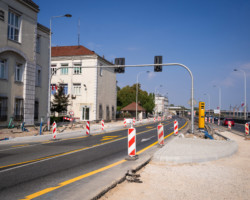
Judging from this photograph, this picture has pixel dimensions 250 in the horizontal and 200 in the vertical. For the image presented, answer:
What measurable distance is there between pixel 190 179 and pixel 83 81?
34.5 m

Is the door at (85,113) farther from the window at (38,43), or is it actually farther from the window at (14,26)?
the window at (14,26)

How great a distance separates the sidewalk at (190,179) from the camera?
16.7 feet

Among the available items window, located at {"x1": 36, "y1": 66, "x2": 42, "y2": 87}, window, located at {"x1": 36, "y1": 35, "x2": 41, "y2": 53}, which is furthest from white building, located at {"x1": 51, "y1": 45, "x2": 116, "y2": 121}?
window, located at {"x1": 36, "y1": 35, "x2": 41, "y2": 53}

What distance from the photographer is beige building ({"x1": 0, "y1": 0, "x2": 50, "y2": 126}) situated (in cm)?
1961

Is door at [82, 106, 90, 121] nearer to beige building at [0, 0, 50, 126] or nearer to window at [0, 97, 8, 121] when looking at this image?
beige building at [0, 0, 50, 126]

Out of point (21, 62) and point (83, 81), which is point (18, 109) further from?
point (83, 81)

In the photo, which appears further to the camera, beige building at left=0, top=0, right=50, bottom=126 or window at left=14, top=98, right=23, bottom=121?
window at left=14, top=98, right=23, bottom=121

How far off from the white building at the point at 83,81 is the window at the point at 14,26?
16.1 metres

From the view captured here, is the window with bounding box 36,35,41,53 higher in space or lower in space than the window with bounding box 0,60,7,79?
higher

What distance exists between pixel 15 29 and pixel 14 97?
5.99m

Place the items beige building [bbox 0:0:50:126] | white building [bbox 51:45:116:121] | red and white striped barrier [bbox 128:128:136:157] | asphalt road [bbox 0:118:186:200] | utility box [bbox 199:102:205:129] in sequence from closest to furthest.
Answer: asphalt road [bbox 0:118:186:200], red and white striped barrier [bbox 128:128:136:157], beige building [bbox 0:0:50:126], utility box [bbox 199:102:205:129], white building [bbox 51:45:116:121]

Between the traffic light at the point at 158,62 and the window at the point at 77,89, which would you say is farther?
the window at the point at 77,89

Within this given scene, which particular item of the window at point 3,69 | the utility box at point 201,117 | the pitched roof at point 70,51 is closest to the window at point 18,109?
the window at point 3,69

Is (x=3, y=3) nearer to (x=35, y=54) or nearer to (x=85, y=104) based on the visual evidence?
(x=35, y=54)
